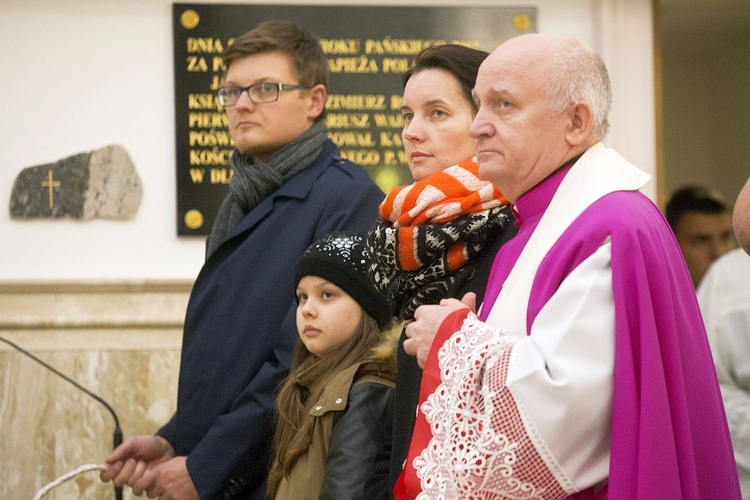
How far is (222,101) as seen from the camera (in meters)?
3.73

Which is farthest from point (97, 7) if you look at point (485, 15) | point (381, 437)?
point (381, 437)

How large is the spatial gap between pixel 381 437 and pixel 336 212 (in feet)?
2.93

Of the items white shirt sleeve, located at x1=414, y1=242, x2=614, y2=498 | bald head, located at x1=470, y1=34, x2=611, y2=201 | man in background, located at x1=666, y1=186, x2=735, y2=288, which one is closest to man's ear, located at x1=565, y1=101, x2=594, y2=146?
bald head, located at x1=470, y1=34, x2=611, y2=201

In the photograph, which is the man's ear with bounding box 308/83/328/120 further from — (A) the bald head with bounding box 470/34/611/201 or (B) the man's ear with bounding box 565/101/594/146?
(B) the man's ear with bounding box 565/101/594/146

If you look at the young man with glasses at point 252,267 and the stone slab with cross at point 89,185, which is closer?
the young man with glasses at point 252,267

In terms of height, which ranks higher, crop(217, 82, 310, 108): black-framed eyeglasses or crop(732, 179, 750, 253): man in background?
crop(217, 82, 310, 108): black-framed eyeglasses

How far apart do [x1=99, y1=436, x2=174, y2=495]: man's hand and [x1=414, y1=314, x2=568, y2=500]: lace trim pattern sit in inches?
58.8

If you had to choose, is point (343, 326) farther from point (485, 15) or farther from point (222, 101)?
point (485, 15)

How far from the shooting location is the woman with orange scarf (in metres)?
2.49

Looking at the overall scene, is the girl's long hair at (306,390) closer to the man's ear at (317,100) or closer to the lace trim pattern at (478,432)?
the lace trim pattern at (478,432)

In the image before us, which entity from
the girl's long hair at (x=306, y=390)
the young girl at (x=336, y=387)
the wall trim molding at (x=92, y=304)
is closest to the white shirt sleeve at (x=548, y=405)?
the young girl at (x=336, y=387)

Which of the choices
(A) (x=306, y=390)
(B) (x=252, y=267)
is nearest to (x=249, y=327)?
(B) (x=252, y=267)

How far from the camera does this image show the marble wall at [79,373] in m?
5.17

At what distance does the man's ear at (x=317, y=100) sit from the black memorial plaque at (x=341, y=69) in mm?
1646
